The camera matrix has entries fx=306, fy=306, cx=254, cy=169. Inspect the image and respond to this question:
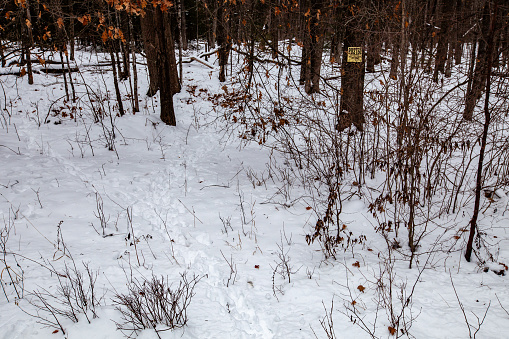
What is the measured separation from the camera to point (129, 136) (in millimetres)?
8156

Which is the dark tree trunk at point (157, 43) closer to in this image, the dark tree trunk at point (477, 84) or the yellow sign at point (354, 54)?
the yellow sign at point (354, 54)

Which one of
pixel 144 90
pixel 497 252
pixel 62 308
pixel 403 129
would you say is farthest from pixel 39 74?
pixel 497 252

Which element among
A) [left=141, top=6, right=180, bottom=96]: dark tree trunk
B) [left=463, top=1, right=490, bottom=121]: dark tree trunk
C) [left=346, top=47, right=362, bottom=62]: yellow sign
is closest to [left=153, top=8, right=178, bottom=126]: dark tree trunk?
[left=141, top=6, right=180, bottom=96]: dark tree trunk

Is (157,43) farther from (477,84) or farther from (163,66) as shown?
(477,84)

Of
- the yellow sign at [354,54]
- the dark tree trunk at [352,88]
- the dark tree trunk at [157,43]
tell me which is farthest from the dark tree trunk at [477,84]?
the dark tree trunk at [157,43]

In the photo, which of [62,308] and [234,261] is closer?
[62,308]

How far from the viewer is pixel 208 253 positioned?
3611 mm

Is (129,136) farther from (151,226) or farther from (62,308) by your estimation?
(62,308)

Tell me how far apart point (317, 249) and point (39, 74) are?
16217 millimetres

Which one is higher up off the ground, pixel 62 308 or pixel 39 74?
pixel 39 74

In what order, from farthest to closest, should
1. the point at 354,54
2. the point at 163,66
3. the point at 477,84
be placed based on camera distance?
the point at 163,66
the point at 354,54
the point at 477,84

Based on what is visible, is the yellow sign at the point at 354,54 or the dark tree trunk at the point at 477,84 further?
the yellow sign at the point at 354,54

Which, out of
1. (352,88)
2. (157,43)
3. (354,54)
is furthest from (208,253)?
(157,43)

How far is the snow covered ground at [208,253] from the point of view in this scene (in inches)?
97.5
